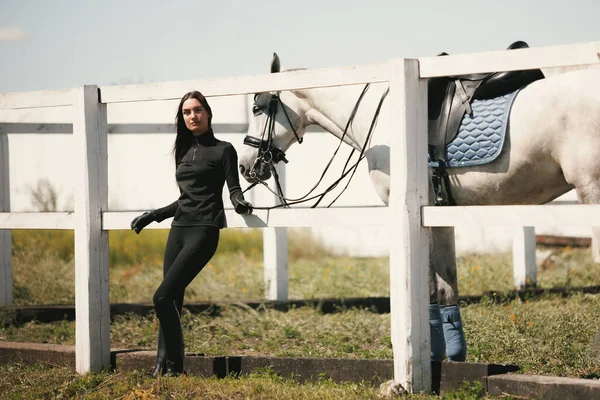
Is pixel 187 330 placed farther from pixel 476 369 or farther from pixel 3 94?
pixel 476 369

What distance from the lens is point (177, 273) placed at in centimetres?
421

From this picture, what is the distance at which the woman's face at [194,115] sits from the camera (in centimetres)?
436

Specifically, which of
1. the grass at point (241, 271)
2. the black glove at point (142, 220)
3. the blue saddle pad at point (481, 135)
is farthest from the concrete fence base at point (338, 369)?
the grass at point (241, 271)

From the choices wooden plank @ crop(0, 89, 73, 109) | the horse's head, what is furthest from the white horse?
wooden plank @ crop(0, 89, 73, 109)

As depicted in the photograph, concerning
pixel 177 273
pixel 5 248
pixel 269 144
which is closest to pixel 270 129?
pixel 269 144

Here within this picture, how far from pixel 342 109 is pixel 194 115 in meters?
1.13

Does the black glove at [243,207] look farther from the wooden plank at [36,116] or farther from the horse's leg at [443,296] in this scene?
the wooden plank at [36,116]

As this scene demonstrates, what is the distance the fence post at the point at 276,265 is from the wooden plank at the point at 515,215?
455cm

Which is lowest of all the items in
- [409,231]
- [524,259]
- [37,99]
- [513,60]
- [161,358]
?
[161,358]

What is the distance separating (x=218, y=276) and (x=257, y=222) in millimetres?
5807

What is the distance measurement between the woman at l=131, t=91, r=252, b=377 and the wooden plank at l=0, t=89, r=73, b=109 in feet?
3.04

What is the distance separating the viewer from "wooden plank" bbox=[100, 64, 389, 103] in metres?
4.00

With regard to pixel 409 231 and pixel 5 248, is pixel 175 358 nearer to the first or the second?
pixel 409 231

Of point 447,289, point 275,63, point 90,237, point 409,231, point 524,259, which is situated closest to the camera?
point 409,231
